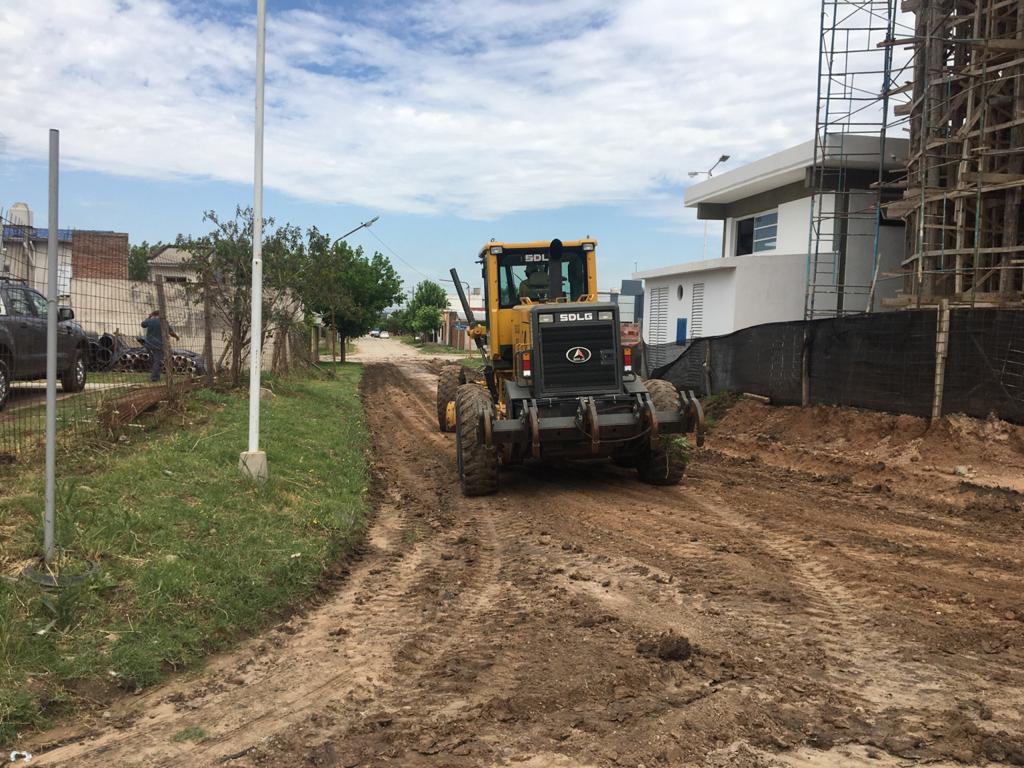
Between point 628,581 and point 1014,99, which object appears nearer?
point 628,581

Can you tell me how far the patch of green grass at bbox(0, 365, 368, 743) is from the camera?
453 cm

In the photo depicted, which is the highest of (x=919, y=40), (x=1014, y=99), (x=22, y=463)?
(x=919, y=40)

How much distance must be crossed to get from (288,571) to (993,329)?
920cm

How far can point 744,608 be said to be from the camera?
5.65m

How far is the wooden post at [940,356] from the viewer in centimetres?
1130

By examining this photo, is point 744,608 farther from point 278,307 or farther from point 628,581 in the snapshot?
point 278,307

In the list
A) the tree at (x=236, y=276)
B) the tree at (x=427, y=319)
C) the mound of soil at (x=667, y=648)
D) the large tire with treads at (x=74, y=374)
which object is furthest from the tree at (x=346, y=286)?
the tree at (x=427, y=319)

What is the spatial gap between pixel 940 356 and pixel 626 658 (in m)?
8.65

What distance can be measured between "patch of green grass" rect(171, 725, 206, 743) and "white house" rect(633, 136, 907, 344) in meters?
16.9

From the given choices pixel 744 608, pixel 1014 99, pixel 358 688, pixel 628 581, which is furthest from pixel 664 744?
pixel 1014 99

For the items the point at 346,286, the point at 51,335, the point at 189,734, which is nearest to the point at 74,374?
the point at 51,335

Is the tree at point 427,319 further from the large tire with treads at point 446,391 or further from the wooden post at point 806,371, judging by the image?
the wooden post at point 806,371

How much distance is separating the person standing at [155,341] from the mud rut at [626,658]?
518 centimetres

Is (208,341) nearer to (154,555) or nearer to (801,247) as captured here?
(154,555)
